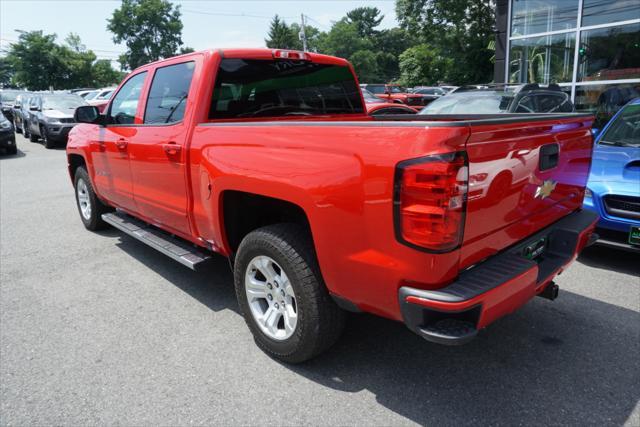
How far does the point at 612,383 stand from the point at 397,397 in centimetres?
126

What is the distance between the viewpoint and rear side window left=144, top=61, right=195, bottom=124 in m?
3.50

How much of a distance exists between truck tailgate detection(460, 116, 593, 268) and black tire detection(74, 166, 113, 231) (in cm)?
468

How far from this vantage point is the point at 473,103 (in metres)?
6.93

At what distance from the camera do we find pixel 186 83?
3.50m

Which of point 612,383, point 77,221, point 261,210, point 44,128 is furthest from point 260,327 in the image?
point 44,128

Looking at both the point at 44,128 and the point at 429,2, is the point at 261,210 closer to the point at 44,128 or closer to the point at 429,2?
the point at 44,128

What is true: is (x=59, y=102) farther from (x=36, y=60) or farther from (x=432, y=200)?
(x=36, y=60)

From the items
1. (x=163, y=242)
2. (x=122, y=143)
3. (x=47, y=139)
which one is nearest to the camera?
(x=163, y=242)

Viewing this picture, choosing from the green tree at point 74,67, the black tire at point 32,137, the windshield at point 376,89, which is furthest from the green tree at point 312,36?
the black tire at point 32,137

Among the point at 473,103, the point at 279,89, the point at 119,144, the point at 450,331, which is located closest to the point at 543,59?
the point at 473,103

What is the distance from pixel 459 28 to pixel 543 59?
20.7 metres

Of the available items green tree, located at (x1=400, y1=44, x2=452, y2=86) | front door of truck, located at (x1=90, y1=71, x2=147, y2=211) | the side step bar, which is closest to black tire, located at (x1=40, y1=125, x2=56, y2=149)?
front door of truck, located at (x1=90, y1=71, x2=147, y2=211)

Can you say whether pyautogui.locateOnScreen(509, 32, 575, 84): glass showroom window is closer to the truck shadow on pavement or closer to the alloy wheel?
the truck shadow on pavement

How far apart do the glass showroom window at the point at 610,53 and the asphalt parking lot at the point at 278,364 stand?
9075 mm
